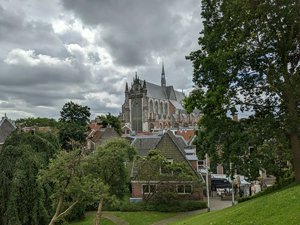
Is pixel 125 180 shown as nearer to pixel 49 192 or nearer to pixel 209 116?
pixel 49 192

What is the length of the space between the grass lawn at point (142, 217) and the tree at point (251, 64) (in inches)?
575

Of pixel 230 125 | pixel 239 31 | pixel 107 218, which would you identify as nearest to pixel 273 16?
pixel 239 31

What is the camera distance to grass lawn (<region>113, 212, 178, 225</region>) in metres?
32.8

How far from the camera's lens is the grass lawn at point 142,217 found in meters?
32.8

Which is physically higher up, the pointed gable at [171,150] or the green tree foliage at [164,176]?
the pointed gable at [171,150]

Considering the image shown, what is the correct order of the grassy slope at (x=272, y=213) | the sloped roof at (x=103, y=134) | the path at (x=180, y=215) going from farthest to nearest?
the sloped roof at (x=103, y=134), the path at (x=180, y=215), the grassy slope at (x=272, y=213)

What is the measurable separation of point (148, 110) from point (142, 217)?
4722 inches

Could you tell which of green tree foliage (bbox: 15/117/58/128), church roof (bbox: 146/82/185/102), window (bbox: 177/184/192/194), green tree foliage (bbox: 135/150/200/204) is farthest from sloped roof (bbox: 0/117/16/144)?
church roof (bbox: 146/82/185/102)

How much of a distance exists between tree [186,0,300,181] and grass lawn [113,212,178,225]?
1462 centimetres

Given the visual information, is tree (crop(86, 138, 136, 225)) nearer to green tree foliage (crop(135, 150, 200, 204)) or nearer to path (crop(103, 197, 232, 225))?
path (crop(103, 197, 232, 225))

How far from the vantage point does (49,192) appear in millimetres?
29312

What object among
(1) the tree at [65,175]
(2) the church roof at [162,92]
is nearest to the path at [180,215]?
(1) the tree at [65,175]

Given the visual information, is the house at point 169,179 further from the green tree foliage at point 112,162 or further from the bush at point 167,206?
the green tree foliage at point 112,162

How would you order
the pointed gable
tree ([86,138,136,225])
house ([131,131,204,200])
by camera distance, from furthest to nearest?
the pointed gable < house ([131,131,204,200]) < tree ([86,138,136,225])
